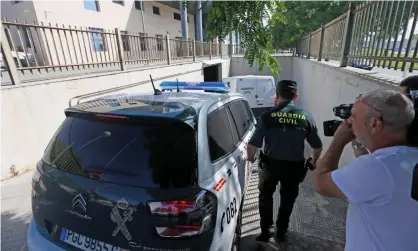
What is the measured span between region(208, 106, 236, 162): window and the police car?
2 cm

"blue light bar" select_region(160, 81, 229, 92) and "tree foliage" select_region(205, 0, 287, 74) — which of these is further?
"blue light bar" select_region(160, 81, 229, 92)

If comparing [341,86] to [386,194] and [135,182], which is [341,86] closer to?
[386,194]

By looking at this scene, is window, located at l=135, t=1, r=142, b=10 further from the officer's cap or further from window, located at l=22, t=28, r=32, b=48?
the officer's cap

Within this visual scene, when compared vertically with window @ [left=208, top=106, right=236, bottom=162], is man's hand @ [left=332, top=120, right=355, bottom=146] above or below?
above

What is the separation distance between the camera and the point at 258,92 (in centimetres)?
795

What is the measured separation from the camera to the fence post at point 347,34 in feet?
13.7

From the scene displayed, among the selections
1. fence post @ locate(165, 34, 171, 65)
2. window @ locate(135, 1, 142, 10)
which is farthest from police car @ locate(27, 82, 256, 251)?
window @ locate(135, 1, 142, 10)

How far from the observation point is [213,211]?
1545 mm

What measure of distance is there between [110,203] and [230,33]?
1.91 meters

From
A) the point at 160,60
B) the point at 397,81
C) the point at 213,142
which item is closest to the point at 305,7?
the point at 160,60

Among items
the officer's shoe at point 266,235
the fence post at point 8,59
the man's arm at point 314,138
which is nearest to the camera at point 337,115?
the man's arm at point 314,138

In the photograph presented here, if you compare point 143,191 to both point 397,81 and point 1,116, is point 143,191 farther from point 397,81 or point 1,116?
point 1,116

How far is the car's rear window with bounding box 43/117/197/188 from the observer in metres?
1.48

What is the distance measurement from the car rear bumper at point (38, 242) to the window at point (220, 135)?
1327 mm
